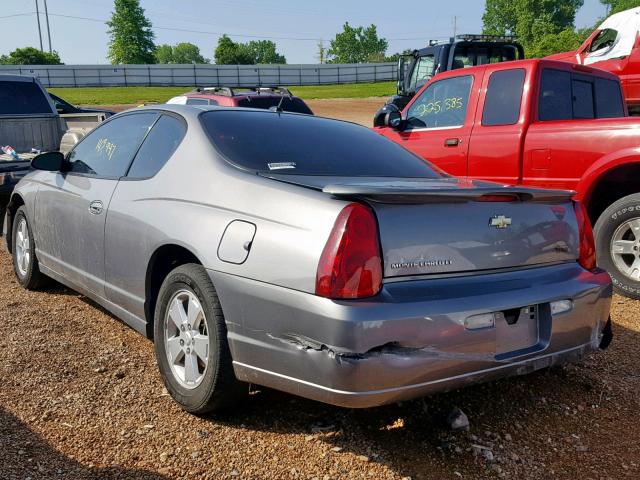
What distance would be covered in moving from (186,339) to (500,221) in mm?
1631

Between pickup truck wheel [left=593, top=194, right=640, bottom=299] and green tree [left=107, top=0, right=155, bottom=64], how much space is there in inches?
3441

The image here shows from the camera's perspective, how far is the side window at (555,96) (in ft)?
18.7

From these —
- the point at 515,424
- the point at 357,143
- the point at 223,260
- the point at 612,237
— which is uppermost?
the point at 357,143

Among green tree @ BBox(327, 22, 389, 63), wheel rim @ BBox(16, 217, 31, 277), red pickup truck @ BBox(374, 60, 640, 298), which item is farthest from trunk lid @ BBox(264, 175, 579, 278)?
green tree @ BBox(327, 22, 389, 63)

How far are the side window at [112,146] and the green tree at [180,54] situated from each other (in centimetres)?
16635

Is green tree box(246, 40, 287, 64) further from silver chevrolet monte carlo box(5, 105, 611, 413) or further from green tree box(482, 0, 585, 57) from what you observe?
silver chevrolet monte carlo box(5, 105, 611, 413)

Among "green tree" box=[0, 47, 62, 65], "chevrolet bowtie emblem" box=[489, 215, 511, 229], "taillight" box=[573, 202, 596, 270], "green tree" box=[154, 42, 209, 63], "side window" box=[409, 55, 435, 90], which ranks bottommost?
"taillight" box=[573, 202, 596, 270]

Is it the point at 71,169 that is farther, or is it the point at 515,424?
the point at 71,169

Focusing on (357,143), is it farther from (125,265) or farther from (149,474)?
(149,474)

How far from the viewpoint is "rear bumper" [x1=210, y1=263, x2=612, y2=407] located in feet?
7.98

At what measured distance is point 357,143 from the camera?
3.87m

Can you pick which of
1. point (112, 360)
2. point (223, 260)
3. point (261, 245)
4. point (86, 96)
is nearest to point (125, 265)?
point (112, 360)

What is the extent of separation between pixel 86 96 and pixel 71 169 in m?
37.7

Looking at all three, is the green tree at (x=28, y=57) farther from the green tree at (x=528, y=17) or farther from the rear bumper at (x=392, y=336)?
the rear bumper at (x=392, y=336)
